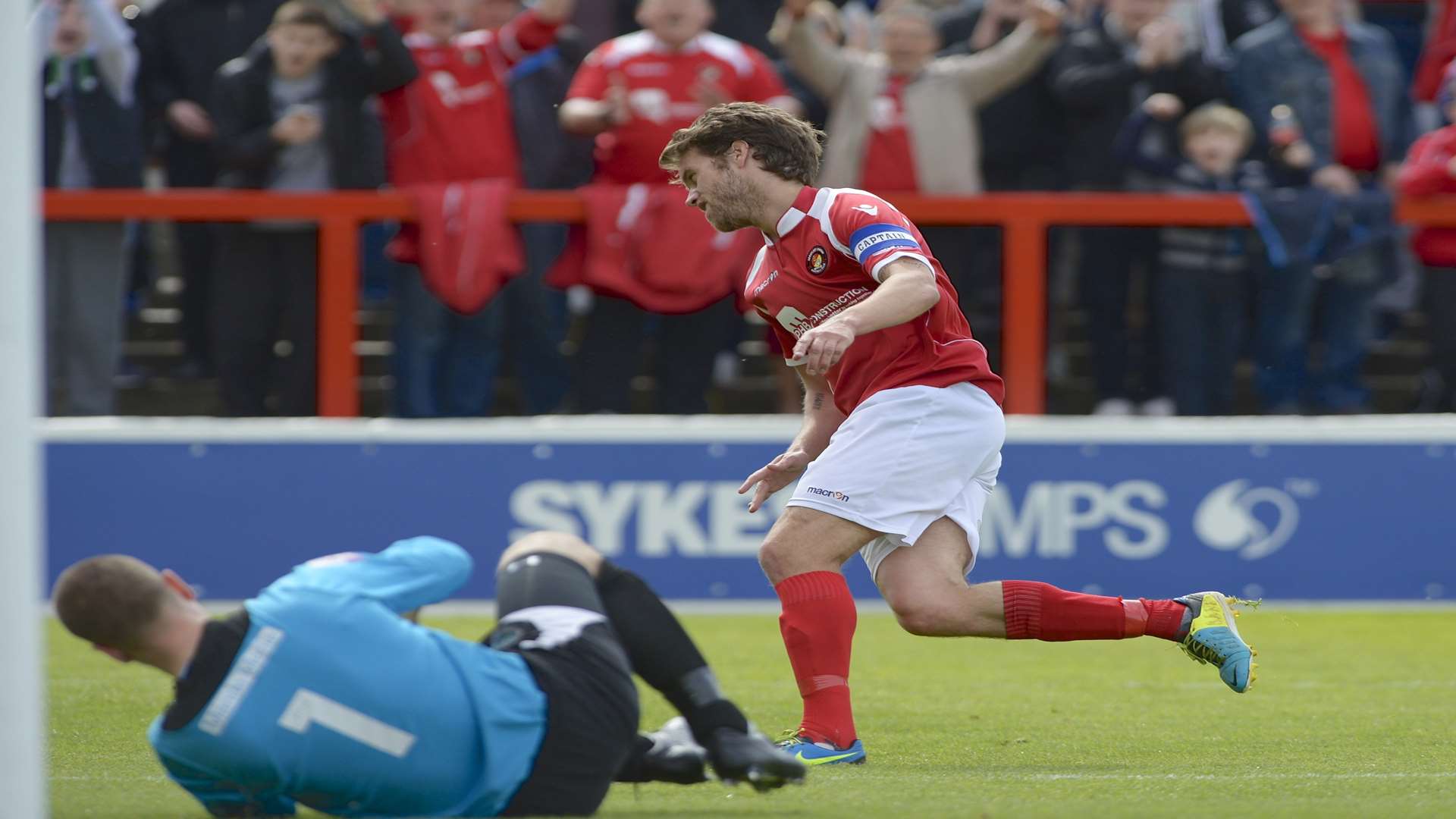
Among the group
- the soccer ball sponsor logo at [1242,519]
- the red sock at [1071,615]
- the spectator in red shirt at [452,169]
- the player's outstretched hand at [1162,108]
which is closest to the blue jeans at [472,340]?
the spectator in red shirt at [452,169]

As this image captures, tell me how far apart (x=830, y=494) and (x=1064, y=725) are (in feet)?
4.77

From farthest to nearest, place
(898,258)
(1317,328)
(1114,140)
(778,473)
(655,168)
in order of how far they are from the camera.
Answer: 1. (1114,140)
2. (1317,328)
3. (655,168)
4. (778,473)
5. (898,258)

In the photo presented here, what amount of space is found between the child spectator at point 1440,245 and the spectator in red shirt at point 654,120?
10.1 feet

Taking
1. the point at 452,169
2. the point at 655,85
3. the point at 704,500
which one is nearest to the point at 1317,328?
the point at 704,500

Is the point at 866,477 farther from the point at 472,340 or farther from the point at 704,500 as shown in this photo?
the point at 472,340

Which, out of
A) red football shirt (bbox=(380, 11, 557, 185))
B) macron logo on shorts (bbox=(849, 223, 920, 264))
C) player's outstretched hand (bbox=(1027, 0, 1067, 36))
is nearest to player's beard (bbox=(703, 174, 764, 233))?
macron logo on shorts (bbox=(849, 223, 920, 264))

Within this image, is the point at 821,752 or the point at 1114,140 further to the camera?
the point at 1114,140

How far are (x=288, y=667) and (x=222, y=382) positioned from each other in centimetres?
573

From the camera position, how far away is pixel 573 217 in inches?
371

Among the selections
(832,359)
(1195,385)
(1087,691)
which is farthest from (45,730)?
(1195,385)

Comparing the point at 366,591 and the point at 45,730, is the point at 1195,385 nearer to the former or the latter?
the point at 45,730

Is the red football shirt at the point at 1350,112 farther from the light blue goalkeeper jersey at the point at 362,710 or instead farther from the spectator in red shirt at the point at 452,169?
the light blue goalkeeper jersey at the point at 362,710

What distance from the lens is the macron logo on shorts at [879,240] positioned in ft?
17.0

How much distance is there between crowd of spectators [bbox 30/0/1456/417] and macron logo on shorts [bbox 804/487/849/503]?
397 centimetres
